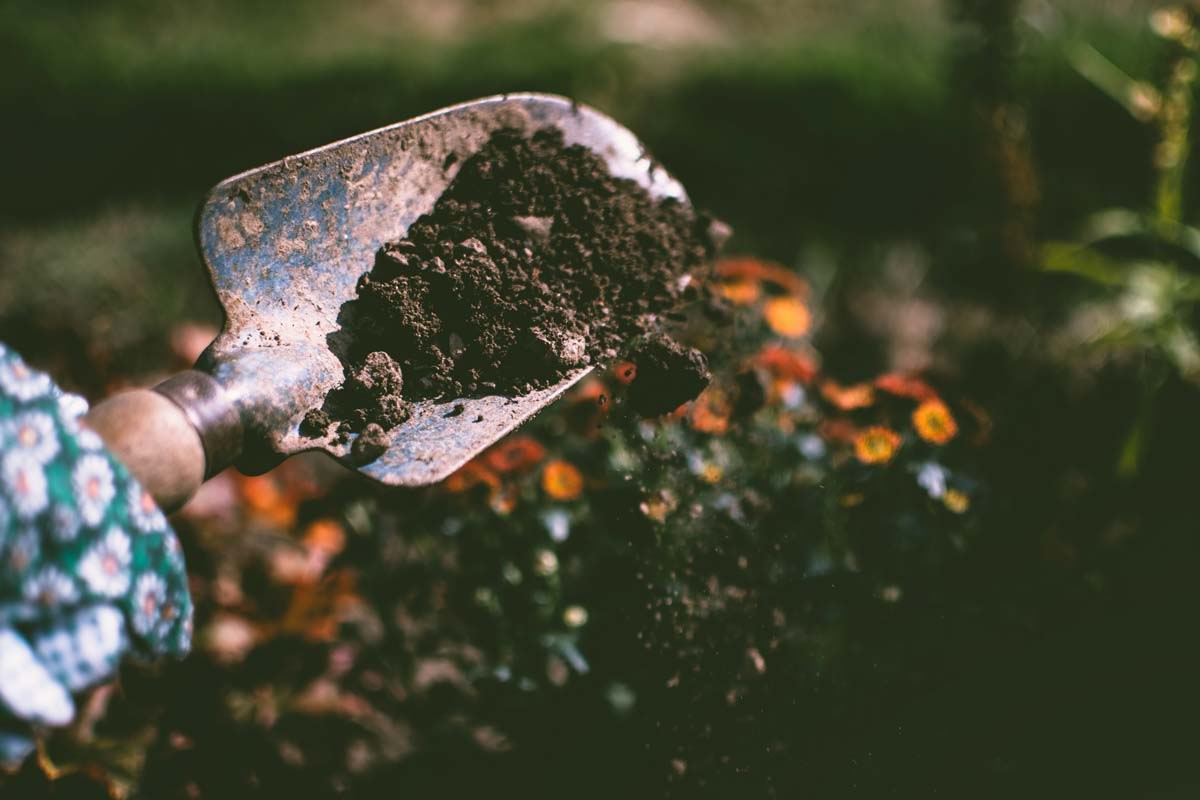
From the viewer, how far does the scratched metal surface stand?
3.54ft

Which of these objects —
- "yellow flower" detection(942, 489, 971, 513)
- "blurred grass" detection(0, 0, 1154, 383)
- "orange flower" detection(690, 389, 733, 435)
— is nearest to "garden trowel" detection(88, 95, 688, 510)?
"orange flower" detection(690, 389, 733, 435)

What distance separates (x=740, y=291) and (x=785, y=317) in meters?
0.12

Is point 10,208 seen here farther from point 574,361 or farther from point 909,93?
point 909,93

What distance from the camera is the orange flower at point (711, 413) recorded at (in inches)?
51.1

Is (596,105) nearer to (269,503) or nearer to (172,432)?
(269,503)

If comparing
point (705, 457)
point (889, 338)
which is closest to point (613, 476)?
point (705, 457)

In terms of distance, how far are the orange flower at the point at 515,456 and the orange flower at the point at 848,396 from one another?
48cm

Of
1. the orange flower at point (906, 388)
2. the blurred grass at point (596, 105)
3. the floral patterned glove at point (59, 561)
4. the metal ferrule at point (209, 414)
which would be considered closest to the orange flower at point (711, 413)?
the orange flower at point (906, 388)

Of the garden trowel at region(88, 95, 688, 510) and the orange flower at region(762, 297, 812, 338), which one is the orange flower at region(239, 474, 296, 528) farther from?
the orange flower at region(762, 297, 812, 338)

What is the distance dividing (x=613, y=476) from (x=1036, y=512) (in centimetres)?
76

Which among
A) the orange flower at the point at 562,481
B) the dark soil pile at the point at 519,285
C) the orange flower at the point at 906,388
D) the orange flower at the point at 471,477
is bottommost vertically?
the orange flower at the point at 471,477

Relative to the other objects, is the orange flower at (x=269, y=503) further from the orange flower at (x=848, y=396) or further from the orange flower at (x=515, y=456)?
the orange flower at (x=848, y=396)

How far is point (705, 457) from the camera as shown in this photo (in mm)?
1269

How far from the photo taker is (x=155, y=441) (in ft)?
2.91
